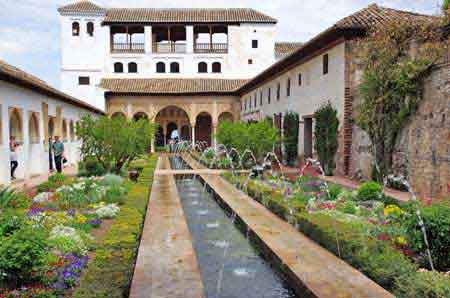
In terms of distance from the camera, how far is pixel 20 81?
41.0 feet

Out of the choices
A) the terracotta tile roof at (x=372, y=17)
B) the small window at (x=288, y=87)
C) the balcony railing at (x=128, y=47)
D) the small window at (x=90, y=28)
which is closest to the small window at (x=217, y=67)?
the balcony railing at (x=128, y=47)

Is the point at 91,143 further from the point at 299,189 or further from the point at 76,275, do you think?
the point at 76,275

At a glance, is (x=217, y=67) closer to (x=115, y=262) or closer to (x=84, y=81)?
(x=84, y=81)

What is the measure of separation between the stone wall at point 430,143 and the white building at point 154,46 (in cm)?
2501

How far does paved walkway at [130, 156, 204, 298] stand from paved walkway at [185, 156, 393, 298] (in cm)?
111

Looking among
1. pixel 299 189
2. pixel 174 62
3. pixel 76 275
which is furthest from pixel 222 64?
pixel 76 275

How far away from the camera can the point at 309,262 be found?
199 inches

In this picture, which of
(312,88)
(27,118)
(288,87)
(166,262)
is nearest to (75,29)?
(288,87)

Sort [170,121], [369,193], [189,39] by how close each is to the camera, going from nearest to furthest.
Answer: [369,193], [189,39], [170,121]

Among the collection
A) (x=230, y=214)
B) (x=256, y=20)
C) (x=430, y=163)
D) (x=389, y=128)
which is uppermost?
(x=256, y=20)

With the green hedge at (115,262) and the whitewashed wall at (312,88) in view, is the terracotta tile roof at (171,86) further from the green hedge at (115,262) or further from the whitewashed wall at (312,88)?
the green hedge at (115,262)

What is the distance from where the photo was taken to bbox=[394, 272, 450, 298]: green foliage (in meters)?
3.59

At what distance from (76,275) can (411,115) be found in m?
9.68

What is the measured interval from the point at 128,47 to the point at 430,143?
29.3 m
